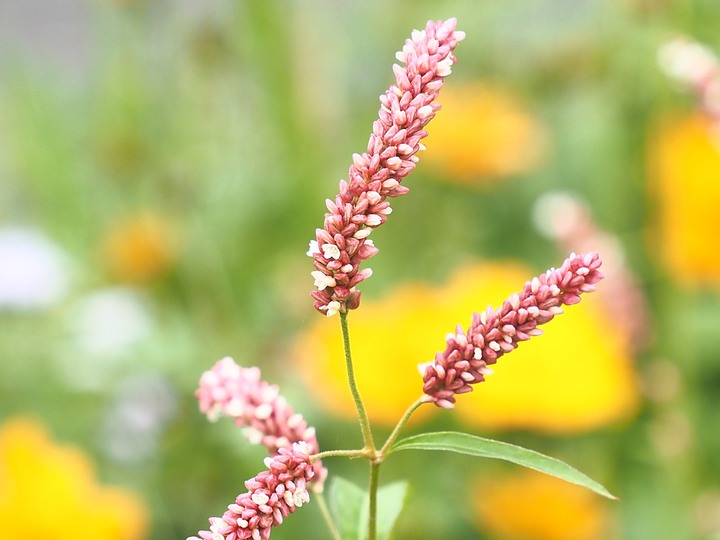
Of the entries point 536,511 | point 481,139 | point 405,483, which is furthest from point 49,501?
point 481,139

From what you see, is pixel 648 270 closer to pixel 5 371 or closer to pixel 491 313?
pixel 5 371

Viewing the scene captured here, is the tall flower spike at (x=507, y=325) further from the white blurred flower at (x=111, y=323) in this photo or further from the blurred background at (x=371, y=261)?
the white blurred flower at (x=111, y=323)

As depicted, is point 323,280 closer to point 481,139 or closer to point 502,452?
point 502,452

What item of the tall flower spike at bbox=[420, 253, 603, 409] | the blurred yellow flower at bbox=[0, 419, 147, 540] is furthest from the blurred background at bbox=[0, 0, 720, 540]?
the tall flower spike at bbox=[420, 253, 603, 409]

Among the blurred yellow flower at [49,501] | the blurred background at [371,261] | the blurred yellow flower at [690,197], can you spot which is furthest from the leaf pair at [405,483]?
the blurred yellow flower at [690,197]

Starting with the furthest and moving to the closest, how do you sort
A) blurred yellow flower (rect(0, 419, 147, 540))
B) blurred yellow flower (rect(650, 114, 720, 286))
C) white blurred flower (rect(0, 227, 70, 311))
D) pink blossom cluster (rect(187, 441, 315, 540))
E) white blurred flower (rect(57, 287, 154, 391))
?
white blurred flower (rect(0, 227, 70, 311)) < white blurred flower (rect(57, 287, 154, 391)) < blurred yellow flower (rect(650, 114, 720, 286)) < blurred yellow flower (rect(0, 419, 147, 540)) < pink blossom cluster (rect(187, 441, 315, 540))

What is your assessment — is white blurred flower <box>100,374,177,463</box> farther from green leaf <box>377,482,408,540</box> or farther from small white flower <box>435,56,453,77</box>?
small white flower <box>435,56,453,77</box>

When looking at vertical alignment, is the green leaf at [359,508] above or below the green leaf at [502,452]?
above
